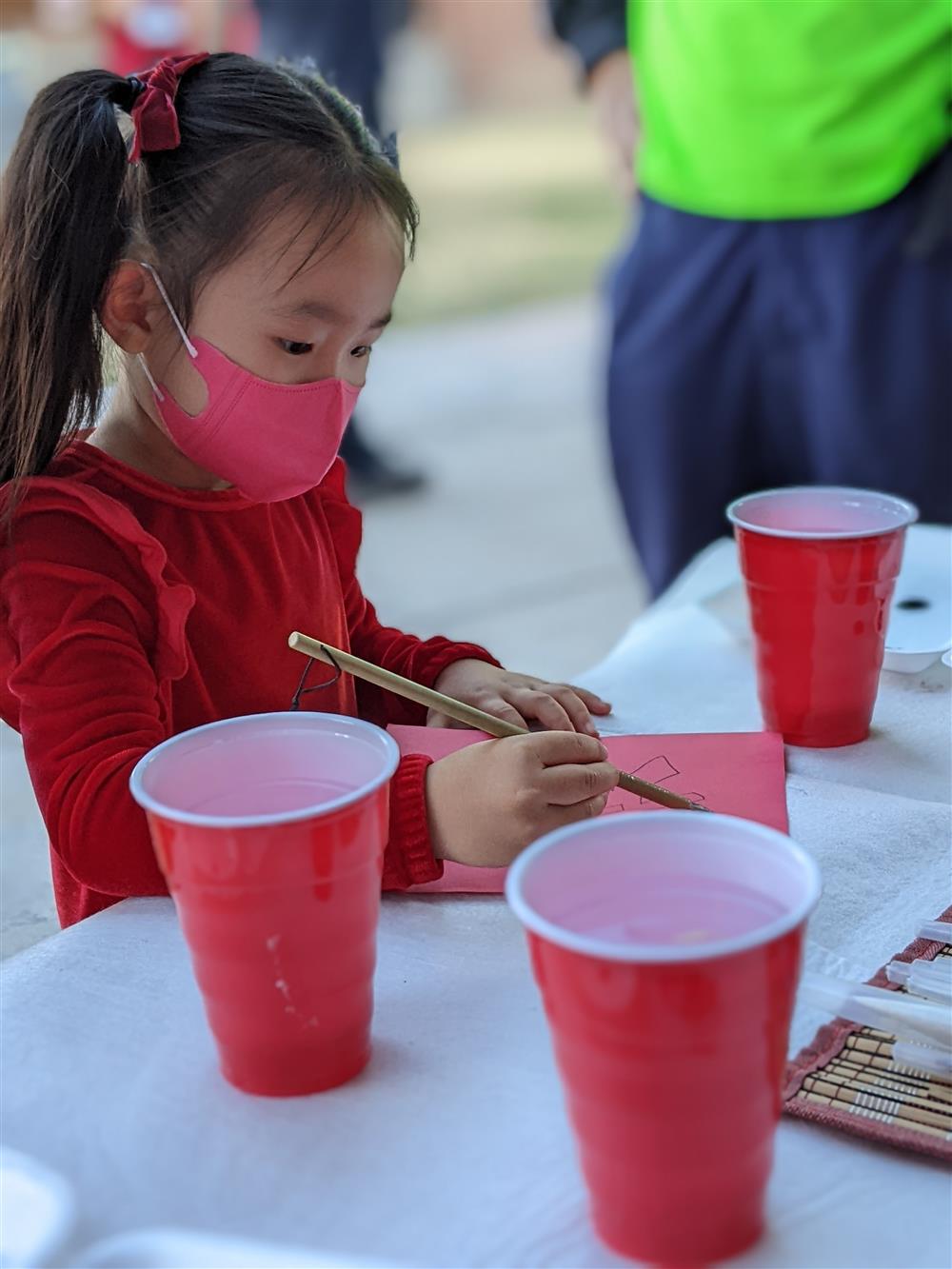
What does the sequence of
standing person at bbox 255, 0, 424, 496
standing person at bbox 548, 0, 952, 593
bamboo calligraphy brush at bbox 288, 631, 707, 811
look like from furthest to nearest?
standing person at bbox 255, 0, 424, 496, standing person at bbox 548, 0, 952, 593, bamboo calligraphy brush at bbox 288, 631, 707, 811

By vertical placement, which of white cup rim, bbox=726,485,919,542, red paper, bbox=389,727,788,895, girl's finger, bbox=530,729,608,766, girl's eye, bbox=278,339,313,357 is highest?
girl's eye, bbox=278,339,313,357

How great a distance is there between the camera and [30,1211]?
0.58 metres

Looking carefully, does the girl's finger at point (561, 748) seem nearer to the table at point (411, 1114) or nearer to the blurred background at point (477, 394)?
the table at point (411, 1114)

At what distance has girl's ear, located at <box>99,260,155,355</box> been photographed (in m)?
0.96

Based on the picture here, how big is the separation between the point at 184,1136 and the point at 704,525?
4.42 ft

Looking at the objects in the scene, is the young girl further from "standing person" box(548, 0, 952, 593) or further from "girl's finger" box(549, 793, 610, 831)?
"standing person" box(548, 0, 952, 593)

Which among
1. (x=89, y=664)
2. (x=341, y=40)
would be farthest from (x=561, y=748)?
(x=341, y=40)

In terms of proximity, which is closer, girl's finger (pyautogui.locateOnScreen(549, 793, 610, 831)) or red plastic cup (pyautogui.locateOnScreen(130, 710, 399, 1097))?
red plastic cup (pyautogui.locateOnScreen(130, 710, 399, 1097))

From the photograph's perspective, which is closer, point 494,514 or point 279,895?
point 279,895

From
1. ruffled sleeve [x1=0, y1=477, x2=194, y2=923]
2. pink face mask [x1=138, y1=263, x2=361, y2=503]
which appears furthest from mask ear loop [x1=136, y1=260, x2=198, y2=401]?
ruffled sleeve [x1=0, y1=477, x2=194, y2=923]

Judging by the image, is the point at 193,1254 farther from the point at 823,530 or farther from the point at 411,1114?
the point at 823,530

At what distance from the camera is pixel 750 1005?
49cm

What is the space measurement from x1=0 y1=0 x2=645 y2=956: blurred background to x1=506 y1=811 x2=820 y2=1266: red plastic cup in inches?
26.3

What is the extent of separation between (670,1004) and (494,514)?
3.16m
